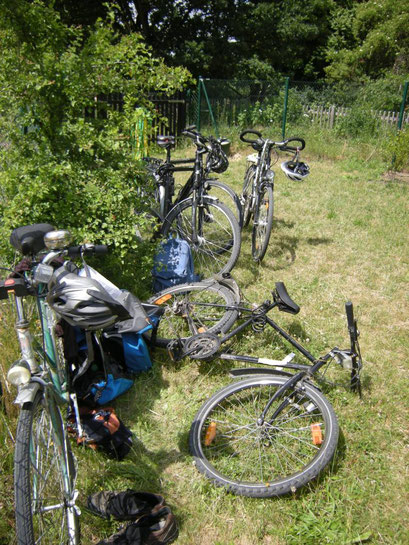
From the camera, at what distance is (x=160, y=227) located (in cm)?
484

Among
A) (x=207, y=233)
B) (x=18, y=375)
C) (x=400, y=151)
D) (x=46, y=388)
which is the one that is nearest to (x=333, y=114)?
(x=400, y=151)

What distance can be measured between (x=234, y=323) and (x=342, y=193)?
203 inches

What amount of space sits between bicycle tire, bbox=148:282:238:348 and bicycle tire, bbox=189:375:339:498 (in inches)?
31.0

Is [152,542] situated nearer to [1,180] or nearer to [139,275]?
[139,275]

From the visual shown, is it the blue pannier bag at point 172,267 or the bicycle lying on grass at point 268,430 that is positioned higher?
the blue pannier bag at point 172,267

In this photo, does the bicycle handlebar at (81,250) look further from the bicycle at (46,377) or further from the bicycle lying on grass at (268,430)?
the bicycle lying on grass at (268,430)

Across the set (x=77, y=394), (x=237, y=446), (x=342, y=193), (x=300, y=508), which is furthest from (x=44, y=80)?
(x=342, y=193)

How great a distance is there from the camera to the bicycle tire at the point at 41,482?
5.08 ft

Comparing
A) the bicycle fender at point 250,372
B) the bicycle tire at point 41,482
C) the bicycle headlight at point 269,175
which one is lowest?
the bicycle fender at point 250,372

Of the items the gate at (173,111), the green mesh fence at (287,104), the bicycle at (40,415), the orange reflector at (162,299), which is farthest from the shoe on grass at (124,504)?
the green mesh fence at (287,104)

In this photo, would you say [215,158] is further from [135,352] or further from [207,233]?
[135,352]

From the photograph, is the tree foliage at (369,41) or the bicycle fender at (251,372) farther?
the tree foliage at (369,41)

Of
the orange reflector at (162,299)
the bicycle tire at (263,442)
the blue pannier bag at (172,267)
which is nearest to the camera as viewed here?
the bicycle tire at (263,442)

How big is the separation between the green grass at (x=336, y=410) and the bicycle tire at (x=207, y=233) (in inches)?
11.0
